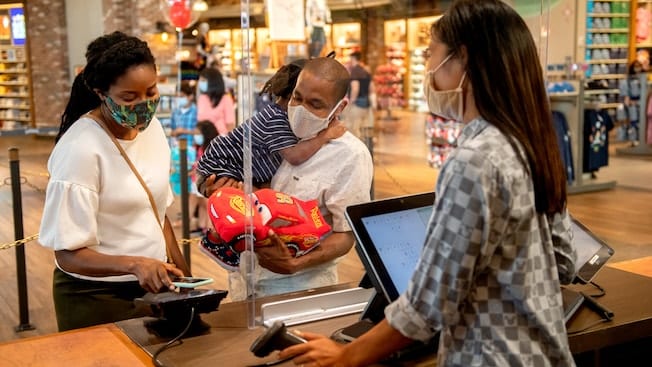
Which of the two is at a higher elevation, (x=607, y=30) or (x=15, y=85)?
(x=607, y=30)

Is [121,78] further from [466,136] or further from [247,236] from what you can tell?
[466,136]

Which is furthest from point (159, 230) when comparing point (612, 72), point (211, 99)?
point (612, 72)

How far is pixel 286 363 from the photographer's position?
5.26 feet

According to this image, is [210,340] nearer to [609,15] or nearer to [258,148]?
[258,148]

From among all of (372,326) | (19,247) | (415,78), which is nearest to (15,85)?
(415,78)

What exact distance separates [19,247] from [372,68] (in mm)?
11133

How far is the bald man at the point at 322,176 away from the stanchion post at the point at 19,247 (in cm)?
272

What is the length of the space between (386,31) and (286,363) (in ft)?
44.3

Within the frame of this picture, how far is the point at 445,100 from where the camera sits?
4.41 feet

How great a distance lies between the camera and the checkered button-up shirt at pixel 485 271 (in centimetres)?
120

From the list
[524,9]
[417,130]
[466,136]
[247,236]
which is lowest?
[417,130]

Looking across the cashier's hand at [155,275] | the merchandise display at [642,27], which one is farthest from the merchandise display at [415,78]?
the cashier's hand at [155,275]

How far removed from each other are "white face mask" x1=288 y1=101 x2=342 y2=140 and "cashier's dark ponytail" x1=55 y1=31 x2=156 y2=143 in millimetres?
432

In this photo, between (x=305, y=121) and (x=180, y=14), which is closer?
(x=305, y=121)
